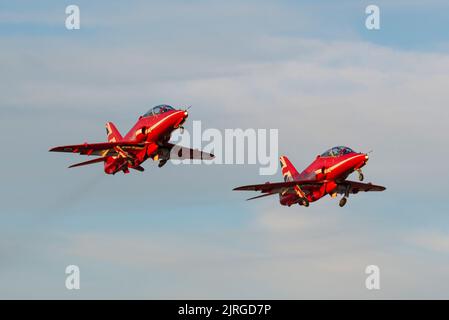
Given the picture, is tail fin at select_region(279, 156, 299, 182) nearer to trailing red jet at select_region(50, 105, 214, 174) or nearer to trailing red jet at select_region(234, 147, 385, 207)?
trailing red jet at select_region(234, 147, 385, 207)

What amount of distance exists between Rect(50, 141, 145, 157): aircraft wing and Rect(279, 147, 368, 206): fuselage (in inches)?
669

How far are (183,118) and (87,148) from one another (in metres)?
12.3

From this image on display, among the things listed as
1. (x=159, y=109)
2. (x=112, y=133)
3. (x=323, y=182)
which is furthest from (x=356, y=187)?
(x=112, y=133)

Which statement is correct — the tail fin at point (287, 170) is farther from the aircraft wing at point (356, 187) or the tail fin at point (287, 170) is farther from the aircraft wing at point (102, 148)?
the aircraft wing at point (102, 148)

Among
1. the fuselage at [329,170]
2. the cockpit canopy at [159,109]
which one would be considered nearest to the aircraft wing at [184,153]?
the cockpit canopy at [159,109]

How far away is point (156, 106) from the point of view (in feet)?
408

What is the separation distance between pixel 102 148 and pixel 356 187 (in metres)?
26.8

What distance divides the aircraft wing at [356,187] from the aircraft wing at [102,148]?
68.3 ft

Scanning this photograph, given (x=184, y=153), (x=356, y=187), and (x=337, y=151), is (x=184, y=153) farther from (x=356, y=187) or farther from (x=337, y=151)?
(x=356, y=187)

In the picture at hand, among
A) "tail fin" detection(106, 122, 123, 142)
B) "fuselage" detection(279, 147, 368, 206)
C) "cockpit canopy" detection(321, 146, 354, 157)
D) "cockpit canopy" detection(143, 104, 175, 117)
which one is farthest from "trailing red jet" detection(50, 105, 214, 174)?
"cockpit canopy" detection(321, 146, 354, 157)

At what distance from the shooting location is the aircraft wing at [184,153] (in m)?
127

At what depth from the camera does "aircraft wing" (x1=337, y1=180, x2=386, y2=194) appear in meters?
129
